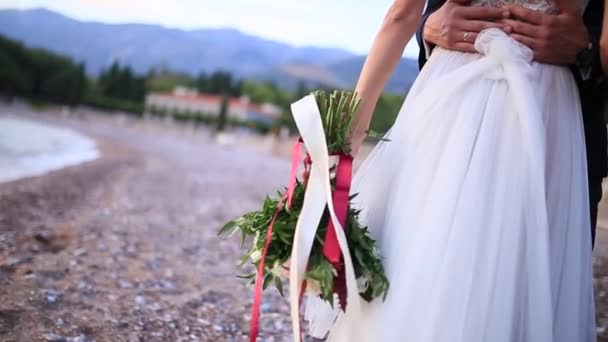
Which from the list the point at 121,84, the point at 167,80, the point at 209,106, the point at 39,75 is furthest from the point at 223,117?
the point at 167,80

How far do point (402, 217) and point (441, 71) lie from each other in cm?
44

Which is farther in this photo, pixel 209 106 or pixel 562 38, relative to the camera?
pixel 209 106

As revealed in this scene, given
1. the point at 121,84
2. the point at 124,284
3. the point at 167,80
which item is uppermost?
the point at 167,80

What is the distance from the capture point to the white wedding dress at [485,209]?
1232mm

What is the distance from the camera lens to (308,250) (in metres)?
1.25

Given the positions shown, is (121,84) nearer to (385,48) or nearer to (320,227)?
(385,48)

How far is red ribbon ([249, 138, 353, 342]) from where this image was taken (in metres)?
1.27

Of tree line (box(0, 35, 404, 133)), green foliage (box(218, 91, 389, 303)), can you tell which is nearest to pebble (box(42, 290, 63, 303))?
green foliage (box(218, 91, 389, 303))

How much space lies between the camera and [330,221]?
1296 millimetres

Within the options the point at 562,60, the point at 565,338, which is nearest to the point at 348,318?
the point at 565,338

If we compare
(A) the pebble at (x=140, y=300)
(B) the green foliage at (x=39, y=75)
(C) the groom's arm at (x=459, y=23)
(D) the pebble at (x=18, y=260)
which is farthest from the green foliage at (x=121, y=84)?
(C) the groom's arm at (x=459, y=23)

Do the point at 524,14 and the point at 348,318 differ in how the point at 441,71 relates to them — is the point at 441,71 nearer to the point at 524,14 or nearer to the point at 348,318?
the point at 524,14

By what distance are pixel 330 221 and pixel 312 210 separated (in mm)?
49

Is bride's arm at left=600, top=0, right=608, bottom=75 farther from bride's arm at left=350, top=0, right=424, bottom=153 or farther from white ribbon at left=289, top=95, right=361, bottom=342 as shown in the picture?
white ribbon at left=289, top=95, right=361, bottom=342
